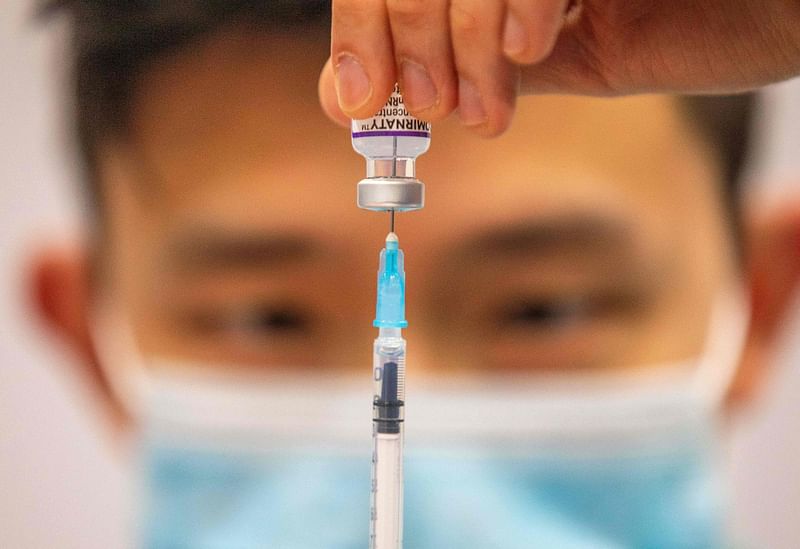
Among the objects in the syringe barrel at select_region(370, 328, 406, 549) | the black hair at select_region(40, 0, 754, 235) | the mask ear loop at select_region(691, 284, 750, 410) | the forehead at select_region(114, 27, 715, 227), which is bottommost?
the syringe barrel at select_region(370, 328, 406, 549)

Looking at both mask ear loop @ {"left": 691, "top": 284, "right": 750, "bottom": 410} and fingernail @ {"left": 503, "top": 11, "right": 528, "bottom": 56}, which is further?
mask ear loop @ {"left": 691, "top": 284, "right": 750, "bottom": 410}

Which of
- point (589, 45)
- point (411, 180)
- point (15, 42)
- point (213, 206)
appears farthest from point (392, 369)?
point (15, 42)

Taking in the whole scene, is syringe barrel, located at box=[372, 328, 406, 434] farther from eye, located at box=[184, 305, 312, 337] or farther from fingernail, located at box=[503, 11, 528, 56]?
eye, located at box=[184, 305, 312, 337]

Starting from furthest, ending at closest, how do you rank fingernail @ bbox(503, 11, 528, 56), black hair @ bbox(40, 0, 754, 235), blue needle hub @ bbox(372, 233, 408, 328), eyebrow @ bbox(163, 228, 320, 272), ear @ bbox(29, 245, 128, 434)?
ear @ bbox(29, 245, 128, 434) < eyebrow @ bbox(163, 228, 320, 272) < black hair @ bbox(40, 0, 754, 235) < blue needle hub @ bbox(372, 233, 408, 328) < fingernail @ bbox(503, 11, 528, 56)

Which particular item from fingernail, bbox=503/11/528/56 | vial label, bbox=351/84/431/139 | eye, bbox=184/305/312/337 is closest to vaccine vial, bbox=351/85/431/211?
vial label, bbox=351/84/431/139

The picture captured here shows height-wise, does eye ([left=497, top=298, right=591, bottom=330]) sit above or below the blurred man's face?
below

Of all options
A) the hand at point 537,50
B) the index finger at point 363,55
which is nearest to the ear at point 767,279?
the hand at point 537,50

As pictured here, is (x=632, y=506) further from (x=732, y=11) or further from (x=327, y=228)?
(x=732, y=11)

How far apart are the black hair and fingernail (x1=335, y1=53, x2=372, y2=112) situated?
739 mm

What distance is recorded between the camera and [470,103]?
2.47 ft

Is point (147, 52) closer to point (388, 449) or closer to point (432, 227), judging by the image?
point (432, 227)

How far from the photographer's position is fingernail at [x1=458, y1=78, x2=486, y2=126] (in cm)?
75

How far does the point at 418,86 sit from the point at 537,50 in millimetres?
112

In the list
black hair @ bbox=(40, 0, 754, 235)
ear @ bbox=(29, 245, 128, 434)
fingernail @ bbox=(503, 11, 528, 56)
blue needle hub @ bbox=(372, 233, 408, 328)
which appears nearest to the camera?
fingernail @ bbox=(503, 11, 528, 56)
